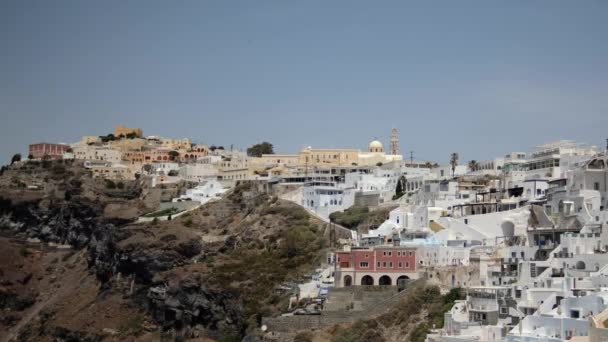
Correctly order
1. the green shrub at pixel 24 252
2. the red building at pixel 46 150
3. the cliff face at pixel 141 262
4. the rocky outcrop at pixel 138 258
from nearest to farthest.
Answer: the rocky outcrop at pixel 138 258, the cliff face at pixel 141 262, the green shrub at pixel 24 252, the red building at pixel 46 150

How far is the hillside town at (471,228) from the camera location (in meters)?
45.9

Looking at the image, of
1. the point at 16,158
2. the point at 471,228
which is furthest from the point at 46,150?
the point at 471,228

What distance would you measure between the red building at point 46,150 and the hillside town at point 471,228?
18.0 m

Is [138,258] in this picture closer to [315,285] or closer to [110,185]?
[315,285]

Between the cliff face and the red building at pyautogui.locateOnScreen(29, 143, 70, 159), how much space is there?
10384 millimetres

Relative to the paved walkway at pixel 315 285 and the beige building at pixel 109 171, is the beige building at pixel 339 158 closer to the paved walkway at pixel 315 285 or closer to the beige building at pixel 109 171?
the beige building at pixel 109 171

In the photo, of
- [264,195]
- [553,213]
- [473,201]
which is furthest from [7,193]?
[553,213]

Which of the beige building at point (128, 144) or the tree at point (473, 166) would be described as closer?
the tree at point (473, 166)

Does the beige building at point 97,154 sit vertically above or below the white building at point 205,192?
above

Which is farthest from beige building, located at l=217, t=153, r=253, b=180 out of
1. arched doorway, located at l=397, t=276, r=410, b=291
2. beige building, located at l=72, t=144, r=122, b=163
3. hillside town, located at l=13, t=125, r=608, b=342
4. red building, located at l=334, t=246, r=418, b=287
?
arched doorway, located at l=397, t=276, r=410, b=291

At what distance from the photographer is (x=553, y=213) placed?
56.6 m

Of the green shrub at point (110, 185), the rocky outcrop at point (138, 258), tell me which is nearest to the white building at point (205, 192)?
the rocky outcrop at point (138, 258)

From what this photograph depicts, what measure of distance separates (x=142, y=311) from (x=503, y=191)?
28203 millimetres

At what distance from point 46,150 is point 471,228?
219ft
